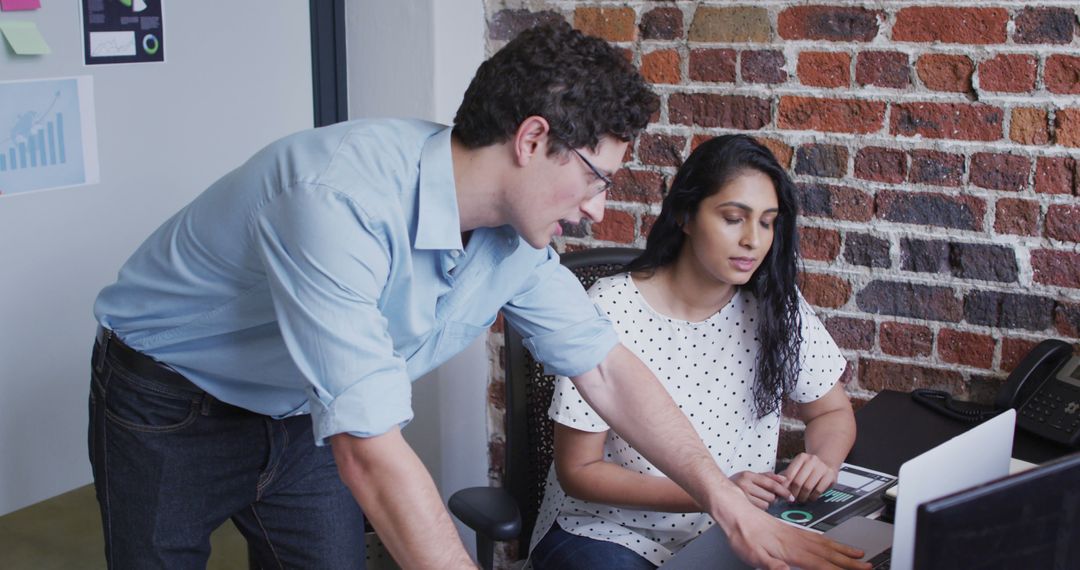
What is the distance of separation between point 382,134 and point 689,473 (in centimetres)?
65

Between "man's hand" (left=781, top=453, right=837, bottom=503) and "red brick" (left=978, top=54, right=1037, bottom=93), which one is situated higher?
"red brick" (left=978, top=54, right=1037, bottom=93)

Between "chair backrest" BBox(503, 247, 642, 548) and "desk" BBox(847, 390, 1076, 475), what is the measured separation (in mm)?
552

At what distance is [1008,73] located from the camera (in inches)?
82.0

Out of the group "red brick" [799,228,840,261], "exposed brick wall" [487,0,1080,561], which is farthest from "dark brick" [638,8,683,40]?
"red brick" [799,228,840,261]

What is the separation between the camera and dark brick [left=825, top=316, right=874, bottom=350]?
7.55ft

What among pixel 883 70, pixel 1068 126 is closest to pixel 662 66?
pixel 883 70

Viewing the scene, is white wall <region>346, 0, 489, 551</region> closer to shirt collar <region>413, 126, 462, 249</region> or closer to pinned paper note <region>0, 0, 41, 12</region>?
pinned paper note <region>0, 0, 41, 12</region>

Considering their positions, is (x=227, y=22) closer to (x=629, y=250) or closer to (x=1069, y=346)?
(x=629, y=250)

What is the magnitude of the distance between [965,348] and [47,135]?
1.84 meters

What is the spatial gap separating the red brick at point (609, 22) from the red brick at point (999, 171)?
30.8 inches

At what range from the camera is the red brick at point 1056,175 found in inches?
81.4

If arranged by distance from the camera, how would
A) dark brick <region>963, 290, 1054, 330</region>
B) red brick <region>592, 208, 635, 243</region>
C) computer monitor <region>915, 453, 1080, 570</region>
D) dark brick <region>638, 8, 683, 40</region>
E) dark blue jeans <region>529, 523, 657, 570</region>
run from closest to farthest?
computer monitor <region>915, 453, 1080, 570</region> < dark blue jeans <region>529, 523, 657, 570</region> < dark brick <region>963, 290, 1054, 330</region> < dark brick <region>638, 8, 683, 40</region> < red brick <region>592, 208, 635, 243</region>

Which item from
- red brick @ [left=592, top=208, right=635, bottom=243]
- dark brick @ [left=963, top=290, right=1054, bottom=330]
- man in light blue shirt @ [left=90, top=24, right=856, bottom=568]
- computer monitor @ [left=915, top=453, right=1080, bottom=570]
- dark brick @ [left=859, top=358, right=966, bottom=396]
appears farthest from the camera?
red brick @ [left=592, top=208, right=635, bottom=243]

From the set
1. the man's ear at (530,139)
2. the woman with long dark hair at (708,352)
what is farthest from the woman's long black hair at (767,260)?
the man's ear at (530,139)
